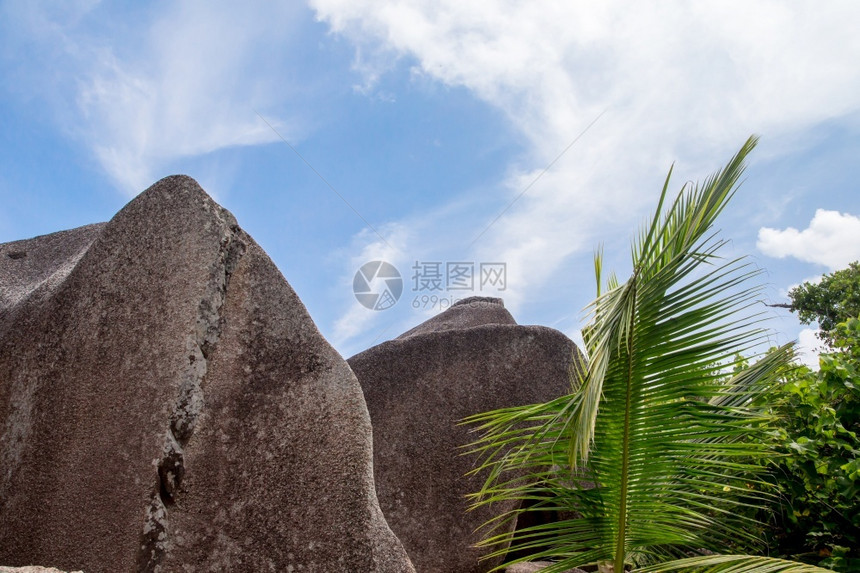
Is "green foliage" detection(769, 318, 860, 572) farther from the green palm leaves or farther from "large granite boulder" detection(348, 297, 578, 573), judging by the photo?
"large granite boulder" detection(348, 297, 578, 573)

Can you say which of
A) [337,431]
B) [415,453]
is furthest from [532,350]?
[337,431]

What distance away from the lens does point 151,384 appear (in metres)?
2.91

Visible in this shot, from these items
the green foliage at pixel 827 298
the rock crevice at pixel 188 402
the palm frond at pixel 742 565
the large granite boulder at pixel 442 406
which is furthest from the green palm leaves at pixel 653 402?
the green foliage at pixel 827 298

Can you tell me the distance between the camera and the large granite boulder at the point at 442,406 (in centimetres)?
529

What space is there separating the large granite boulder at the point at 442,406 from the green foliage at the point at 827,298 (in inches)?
245

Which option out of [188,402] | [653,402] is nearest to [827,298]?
[653,402]

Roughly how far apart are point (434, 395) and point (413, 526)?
3.13 feet

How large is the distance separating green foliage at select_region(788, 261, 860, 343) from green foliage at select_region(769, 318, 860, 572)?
6.90 meters

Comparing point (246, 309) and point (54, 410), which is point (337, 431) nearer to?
point (246, 309)

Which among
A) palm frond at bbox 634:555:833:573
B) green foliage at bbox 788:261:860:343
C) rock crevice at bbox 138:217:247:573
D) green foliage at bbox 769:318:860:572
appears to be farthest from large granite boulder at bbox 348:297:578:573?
green foliage at bbox 788:261:860:343

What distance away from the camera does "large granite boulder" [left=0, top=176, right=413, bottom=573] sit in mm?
2738

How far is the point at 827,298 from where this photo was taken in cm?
1124

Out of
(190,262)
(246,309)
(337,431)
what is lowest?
(337,431)

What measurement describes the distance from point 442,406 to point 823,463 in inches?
106
